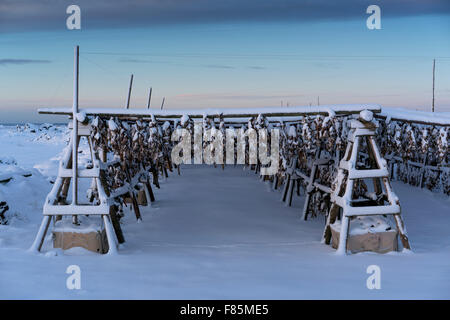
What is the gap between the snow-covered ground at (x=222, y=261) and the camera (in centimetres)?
606

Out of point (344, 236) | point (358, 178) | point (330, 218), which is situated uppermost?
point (358, 178)

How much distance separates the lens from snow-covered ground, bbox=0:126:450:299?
19.9 feet

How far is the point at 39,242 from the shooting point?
8.13 metres

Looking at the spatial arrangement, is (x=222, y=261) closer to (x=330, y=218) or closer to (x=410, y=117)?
(x=330, y=218)

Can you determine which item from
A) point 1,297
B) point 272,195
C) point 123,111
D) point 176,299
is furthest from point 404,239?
point 272,195

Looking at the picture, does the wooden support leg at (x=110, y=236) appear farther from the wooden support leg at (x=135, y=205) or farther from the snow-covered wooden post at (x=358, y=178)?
the snow-covered wooden post at (x=358, y=178)

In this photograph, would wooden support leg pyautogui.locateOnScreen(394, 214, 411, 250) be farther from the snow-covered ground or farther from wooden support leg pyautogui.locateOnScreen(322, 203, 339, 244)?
wooden support leg pyautogui.locateOnScreen(322, 203, 339, 244)

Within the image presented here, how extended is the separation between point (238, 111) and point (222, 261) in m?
2.86

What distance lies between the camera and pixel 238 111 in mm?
8516

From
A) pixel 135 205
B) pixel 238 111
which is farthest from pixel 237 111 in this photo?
pixel 135 205

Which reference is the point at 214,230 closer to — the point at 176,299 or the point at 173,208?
the point at 173,208

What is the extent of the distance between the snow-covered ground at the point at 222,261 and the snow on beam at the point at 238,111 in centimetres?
262

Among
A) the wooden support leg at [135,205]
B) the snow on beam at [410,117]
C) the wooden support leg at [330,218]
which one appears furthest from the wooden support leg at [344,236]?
the wooden support leg at [135,205]

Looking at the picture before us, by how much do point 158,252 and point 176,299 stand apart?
8.41 ft
